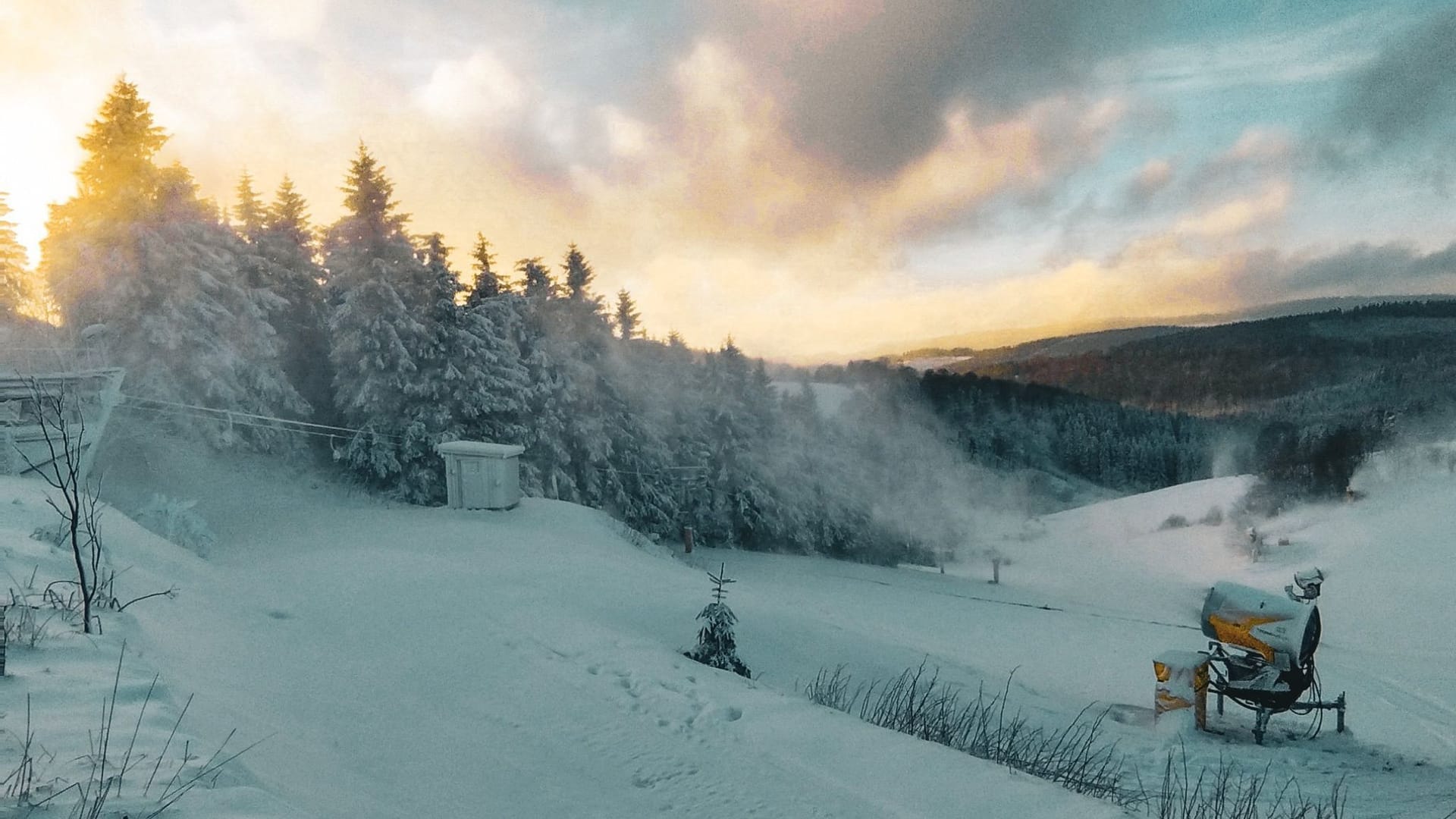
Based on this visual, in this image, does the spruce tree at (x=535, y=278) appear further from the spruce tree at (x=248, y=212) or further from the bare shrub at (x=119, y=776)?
the bare shrub at (x=119, y=776)

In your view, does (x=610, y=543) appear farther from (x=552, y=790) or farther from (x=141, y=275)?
Result: (x=141, y=275)

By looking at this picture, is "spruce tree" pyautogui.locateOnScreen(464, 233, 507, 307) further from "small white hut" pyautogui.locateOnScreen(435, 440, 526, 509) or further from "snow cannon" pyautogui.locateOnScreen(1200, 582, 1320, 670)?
"snow cannon" pyautogui.locateOnScreen(1200, 582, 1320, 670)

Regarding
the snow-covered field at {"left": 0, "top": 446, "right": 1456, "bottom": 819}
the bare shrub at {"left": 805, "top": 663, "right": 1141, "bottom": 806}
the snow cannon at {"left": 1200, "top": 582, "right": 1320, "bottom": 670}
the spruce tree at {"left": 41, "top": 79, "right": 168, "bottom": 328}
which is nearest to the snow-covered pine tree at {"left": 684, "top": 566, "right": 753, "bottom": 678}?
the snow-covered field at {"left": 0, "top": 446, "right": 1456, "bottom": 819}

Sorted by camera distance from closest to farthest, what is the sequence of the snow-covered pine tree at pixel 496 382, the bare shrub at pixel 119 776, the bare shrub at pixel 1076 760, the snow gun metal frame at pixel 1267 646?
1. the bare shrub at pixel 119 776
2. the bare shrub at pixel 1076 760
3. the snow gun metal frame at pixel 1267 646
4. the snow-covered pine tree at pixel 496 382

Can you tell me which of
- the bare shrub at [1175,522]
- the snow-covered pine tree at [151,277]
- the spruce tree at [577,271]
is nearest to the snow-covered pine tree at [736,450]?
the spruce tree at [577,271]

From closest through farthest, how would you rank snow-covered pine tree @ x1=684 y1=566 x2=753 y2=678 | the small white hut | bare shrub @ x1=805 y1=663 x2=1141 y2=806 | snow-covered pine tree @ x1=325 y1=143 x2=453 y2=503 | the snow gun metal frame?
bare shrub @ x1=805 y1=663 x2=1141 y2=806, snow-covered pine tree @ x1=684 y1=566 x2=753 y2=678, the snow gun metal frame, the small white hut, snow-covered pine tree @ x1=325 y1=143 x2=453 y2=503

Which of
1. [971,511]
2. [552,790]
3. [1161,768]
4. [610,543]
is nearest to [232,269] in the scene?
[610,543]
